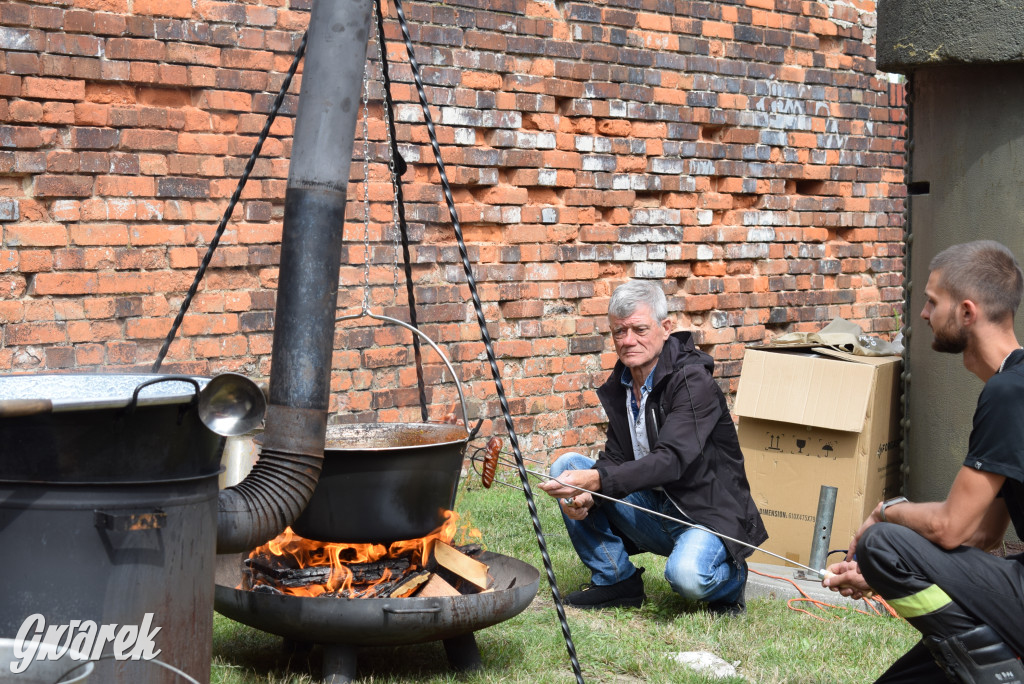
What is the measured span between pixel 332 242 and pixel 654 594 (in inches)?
92.3

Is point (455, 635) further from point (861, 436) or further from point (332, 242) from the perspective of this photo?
point (861, 436)


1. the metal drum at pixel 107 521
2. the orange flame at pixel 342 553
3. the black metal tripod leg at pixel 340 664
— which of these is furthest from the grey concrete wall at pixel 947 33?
the metal drum at pixel 107 521

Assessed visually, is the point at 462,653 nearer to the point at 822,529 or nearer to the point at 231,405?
the point at 231,405

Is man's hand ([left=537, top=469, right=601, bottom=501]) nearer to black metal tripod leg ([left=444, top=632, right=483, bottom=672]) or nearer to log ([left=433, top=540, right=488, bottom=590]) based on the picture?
log ([left=433, top=540, right=488, bottom=590])

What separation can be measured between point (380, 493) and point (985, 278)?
6.40 ft

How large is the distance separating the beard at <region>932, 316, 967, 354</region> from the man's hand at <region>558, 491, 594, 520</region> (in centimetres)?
154

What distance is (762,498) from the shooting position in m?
5.76

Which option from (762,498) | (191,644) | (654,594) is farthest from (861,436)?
(191,644)

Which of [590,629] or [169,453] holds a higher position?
[169,453]

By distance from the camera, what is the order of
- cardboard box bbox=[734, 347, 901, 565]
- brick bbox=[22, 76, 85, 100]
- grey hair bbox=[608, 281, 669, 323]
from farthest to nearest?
cardboard box bbox=[734, 347, 901, 565] < brick bbox=[22, 76, 85, 100] < grey hair bbox=[608, 281, 669, 323]

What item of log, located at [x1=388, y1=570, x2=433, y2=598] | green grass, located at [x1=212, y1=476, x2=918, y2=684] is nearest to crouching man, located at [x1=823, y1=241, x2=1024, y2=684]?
green grass, located at [x1=212, y1=476, x2=918, y2=684]

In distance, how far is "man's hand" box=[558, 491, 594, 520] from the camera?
4.35 m

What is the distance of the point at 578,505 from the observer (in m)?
4.39

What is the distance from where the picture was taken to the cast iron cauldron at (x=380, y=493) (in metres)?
3.56
